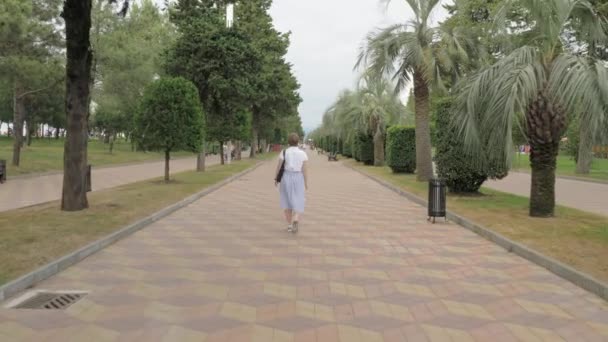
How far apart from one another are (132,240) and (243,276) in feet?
10.5

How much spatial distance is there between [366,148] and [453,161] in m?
24.5

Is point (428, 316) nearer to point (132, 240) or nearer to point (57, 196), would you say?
point (132, 240)

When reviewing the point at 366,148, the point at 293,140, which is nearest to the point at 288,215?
the point at 293,140

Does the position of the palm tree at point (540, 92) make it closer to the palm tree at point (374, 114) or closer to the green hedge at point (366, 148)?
the palm tree at point (374, 114)

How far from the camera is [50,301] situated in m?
5.36

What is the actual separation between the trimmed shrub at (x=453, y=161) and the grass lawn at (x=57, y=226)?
731 centimetres

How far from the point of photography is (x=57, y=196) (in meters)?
16.1

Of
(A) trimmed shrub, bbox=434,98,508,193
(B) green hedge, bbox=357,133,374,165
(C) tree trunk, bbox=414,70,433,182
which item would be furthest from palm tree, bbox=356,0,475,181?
(B) green hedge, bbox=357,133,374,165

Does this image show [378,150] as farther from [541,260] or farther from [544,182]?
[541,260]

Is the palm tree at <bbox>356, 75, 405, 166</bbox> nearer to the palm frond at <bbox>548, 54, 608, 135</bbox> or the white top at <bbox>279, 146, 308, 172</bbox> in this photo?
the palm frond at <bbox>548, 54, 608, 135</bbox>

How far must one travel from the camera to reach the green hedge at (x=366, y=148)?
39469mm

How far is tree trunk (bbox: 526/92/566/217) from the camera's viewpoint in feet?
36.1

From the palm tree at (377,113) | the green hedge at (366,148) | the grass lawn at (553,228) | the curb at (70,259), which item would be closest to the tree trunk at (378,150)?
the palm tree at (377,113)

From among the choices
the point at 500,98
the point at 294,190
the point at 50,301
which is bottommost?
the point at 50,301
